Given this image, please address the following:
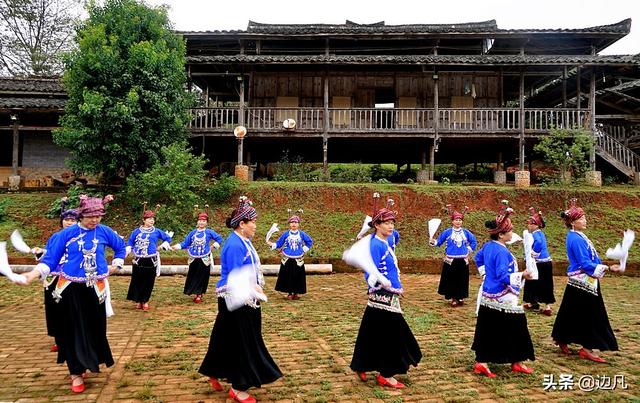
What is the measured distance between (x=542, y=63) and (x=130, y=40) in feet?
53.6

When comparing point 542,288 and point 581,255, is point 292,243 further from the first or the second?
point 581,255

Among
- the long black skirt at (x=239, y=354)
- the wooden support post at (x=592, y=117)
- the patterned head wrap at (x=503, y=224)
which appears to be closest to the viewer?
the long black skirt at (x=239, y=354)

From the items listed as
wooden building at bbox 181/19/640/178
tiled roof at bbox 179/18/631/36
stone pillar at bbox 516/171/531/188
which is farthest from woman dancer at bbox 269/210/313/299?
tiled roof at bbox 179/18/631/36

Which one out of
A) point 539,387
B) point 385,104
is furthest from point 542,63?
point 539,387

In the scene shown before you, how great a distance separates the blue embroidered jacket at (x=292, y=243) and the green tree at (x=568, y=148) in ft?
40.5

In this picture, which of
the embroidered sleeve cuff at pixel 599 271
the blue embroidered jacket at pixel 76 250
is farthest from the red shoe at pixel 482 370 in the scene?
the blue embroidered jacket at pixel 76 250

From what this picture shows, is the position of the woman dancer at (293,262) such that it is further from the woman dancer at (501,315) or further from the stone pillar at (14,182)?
the stone pillar at (14,182)

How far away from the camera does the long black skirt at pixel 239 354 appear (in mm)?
4352

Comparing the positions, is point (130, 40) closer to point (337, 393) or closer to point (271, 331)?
point (271, 331)

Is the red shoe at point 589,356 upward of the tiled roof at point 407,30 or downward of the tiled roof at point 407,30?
downward

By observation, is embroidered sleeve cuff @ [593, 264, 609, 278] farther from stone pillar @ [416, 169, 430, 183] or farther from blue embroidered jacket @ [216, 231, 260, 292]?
stone pillar @ [416, 169, 430, 183]

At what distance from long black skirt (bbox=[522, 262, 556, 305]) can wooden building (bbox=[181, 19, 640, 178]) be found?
11.1 m

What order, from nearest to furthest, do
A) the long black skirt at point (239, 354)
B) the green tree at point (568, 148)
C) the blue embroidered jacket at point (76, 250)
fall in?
the long black skirt at point (239, 354) < the blue embroidered jacket at point (76, 250) < the green tree at point (568, 148)

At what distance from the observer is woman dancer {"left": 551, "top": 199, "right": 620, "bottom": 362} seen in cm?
562
